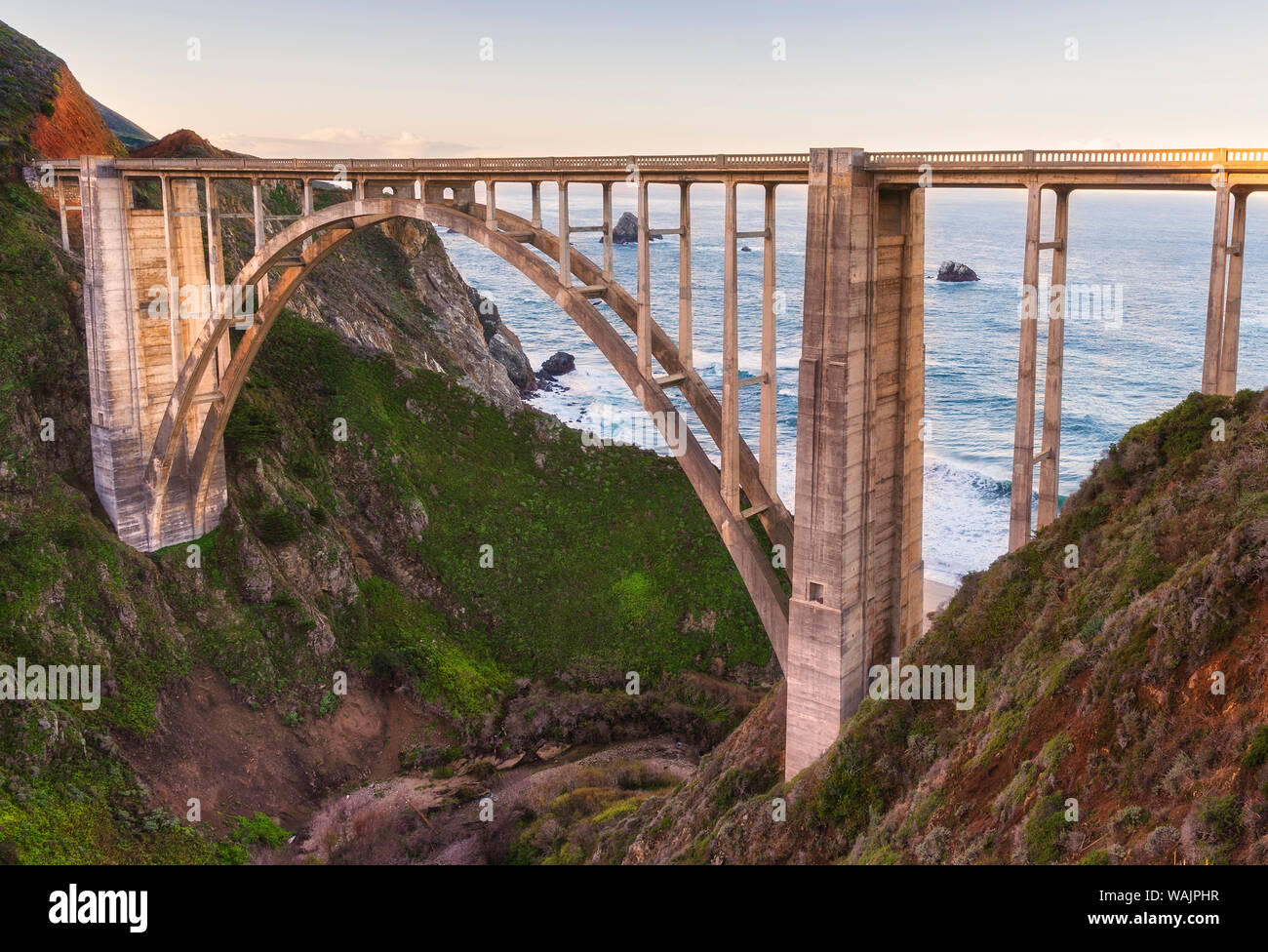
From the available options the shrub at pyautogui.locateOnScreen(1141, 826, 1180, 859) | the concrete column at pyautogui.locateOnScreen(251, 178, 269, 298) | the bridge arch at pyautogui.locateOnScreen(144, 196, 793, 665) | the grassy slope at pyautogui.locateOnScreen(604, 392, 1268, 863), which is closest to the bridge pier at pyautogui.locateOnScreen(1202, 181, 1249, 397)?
the grassy slope at pyautogui.locateOnScreen(604, 392, 1268, 863)

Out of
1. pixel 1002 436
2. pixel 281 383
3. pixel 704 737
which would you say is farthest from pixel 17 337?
pixel 1002 436

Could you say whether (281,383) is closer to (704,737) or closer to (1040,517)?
(704,737)

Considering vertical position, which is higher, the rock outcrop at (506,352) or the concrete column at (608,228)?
the concrete column at (608,228)

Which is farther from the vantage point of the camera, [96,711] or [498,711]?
[498,711]

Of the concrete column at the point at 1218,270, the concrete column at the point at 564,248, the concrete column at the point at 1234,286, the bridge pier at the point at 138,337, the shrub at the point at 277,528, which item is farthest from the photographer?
the shrub at the point at 277,528

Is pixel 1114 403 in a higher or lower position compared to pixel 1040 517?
lower

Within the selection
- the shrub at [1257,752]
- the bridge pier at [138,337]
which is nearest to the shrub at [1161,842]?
the shrub at [1257,752]

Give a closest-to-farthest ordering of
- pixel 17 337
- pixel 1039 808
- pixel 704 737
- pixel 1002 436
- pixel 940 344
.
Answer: pixel 1039 808, pixel 704 737, pixel 17 337, pixel 1002 436, pixel 940 344

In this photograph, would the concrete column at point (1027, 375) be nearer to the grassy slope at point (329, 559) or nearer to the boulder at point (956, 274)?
the grassy slope at point (329, 559)
